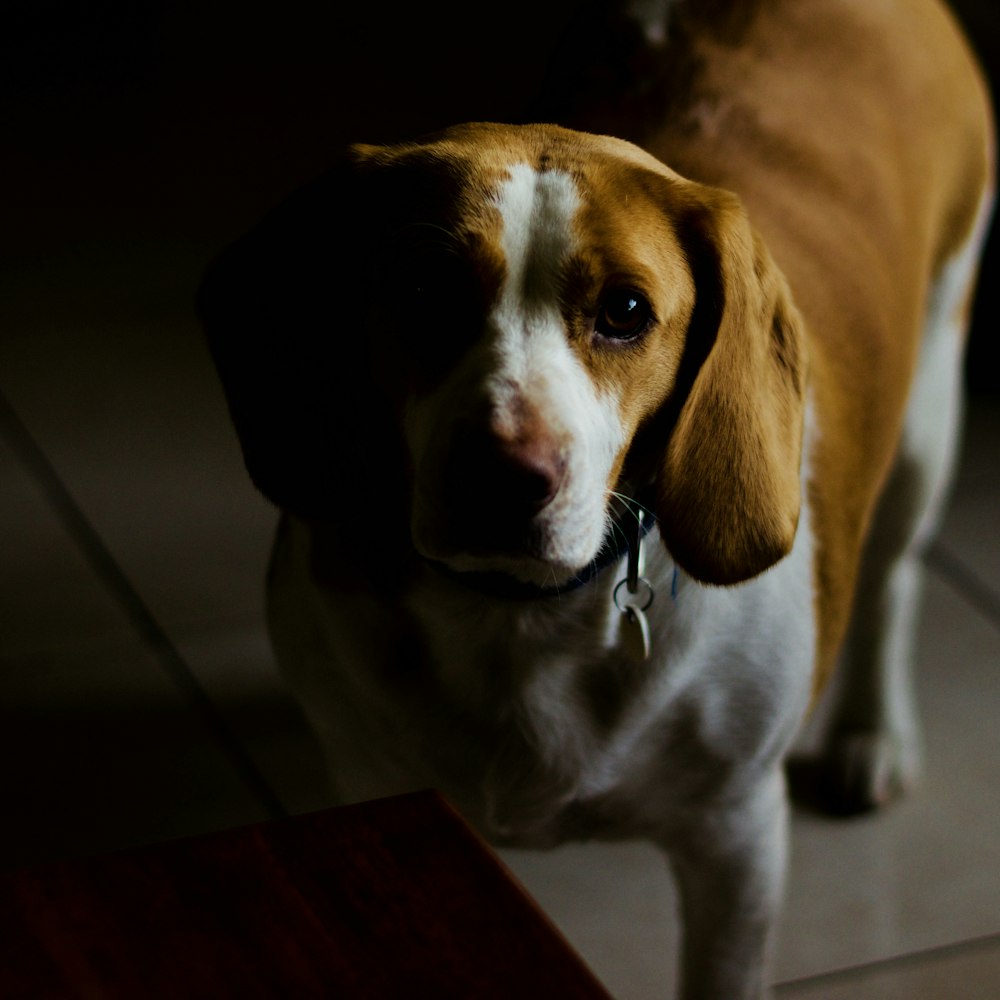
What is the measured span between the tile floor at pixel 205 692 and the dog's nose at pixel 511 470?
0.83 meters

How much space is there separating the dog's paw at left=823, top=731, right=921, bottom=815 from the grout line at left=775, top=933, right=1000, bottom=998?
0.75ft

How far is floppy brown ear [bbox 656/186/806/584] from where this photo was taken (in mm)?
1113

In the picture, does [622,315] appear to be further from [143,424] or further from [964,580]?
[143,424]

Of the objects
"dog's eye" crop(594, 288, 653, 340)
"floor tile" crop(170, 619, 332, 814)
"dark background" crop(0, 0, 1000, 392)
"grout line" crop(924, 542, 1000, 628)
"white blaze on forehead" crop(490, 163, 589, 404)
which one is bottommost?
"grout line" crop(924, 542, 1000, 628)

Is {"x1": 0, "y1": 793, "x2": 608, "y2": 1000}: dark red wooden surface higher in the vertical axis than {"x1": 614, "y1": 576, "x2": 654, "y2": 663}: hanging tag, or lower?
higher

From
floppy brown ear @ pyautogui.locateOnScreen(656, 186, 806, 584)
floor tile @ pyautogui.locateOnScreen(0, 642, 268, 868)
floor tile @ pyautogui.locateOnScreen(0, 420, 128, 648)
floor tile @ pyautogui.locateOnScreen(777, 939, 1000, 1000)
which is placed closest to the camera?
floppy brown ear @ pyautogui.locateOnScreen(656, 186, 806, 584)

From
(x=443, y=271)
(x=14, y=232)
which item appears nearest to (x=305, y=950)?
(x=443, y=271)

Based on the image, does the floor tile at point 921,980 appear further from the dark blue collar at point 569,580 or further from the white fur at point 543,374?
the white fur at point 543,374

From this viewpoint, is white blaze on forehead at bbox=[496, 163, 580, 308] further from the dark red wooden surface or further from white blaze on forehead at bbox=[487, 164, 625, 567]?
the dark red wooden surface

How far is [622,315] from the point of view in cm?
104

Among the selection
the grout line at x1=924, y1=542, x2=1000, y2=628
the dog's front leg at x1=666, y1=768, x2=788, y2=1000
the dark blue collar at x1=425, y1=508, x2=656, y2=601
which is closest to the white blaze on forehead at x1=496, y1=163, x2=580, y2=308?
the dark blue collar at x1=425, y1=508, x2=656, y2=601

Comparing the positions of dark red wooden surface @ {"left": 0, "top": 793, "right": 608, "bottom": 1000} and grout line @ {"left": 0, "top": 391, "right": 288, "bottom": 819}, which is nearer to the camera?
dark red wooden surface @ {"left": 0, "top": 793, "right": 608, "bottom": 1000}

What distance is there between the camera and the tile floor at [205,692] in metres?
1.69

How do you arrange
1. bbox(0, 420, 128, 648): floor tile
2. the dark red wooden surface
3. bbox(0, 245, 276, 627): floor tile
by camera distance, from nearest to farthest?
the dark red wooden surface < bbox(0, 420, 128, 648): floor tile < bbox(0, 245, 276, 627): floor tile
